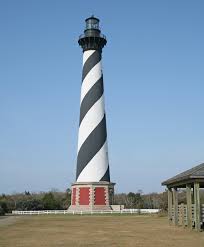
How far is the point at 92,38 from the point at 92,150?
11134 mm

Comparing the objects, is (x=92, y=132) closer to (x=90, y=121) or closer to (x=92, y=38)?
(x=90, y=121)

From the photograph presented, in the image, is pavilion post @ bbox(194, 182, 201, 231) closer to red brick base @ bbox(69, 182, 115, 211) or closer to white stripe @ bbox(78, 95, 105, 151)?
red brick base @ bbox(69, 182, 115, 211)

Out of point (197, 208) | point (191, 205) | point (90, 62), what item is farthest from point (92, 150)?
point (197, 208)

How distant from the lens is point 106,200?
4050 centimetres

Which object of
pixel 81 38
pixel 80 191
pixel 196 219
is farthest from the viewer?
pixel 81 38

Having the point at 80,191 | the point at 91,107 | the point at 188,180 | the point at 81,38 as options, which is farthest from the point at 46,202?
the point at 188,180

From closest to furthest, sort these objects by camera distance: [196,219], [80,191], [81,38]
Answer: [196,219] < [80,191] < [81,38]

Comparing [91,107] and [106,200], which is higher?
[91,107]

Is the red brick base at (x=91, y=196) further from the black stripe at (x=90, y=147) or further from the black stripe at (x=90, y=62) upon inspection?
the black stripe at (x=90, y=62)

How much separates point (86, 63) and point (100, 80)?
7.01 feet

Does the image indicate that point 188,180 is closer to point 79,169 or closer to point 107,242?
point 107,242

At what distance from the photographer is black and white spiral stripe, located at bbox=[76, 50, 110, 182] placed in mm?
39603

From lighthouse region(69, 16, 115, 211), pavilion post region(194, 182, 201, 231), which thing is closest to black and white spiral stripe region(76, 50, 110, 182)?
lighthouse region(69, 16, 115, 211)

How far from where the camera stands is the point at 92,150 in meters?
39.5
